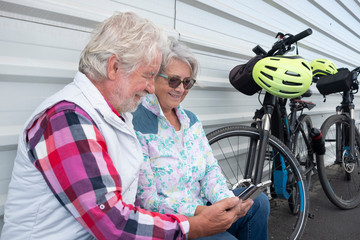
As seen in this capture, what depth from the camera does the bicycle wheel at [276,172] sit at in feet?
6.43

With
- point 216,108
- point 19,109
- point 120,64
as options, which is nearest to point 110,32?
point 120,64

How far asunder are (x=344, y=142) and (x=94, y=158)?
306 centimetres

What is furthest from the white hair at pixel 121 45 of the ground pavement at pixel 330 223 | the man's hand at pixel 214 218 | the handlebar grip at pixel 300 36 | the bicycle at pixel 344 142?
the bicycle at pixel 344 142

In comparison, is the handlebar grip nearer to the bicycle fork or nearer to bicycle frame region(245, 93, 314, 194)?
bicycle frame region(245, 93, 314, 194)

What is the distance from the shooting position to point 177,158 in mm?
1362

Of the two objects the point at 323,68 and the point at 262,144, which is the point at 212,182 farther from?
the point at 323,68

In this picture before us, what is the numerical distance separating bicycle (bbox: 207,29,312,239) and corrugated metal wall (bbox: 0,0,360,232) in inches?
11.8

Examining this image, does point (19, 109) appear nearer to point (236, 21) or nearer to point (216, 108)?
point (216, 108)

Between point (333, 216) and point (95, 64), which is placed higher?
point (95, 64)

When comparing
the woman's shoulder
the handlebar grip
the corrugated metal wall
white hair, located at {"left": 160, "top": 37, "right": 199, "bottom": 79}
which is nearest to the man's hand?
the woman's shoulder

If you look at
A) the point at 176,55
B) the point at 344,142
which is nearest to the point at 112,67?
the point at 176,55

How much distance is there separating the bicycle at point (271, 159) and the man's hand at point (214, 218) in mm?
725

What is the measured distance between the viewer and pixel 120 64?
1.00 m

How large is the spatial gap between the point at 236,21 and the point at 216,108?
0.81 m
